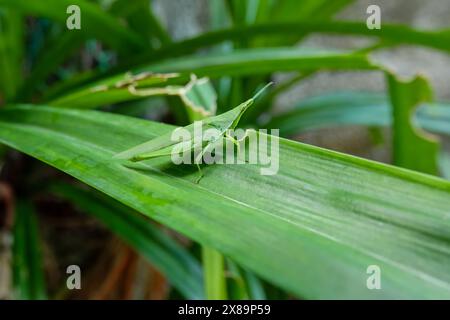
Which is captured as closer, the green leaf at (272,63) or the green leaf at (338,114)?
the green leaf at (272,63)

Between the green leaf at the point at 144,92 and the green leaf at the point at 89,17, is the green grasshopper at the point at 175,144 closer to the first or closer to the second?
the green leaf at the point at 144,92

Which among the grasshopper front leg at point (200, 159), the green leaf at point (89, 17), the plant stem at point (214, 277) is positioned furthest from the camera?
the green leaf at point (89, 17)

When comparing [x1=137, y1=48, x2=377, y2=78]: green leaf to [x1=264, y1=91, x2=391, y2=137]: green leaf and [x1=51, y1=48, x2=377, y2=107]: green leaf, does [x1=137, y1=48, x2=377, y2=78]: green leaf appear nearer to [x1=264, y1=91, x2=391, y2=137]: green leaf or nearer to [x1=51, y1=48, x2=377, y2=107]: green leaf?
[x1=51, y1=48, x2=377, y2=107]: green leaf

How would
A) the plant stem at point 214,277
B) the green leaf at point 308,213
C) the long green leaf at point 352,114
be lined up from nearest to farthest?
the green leaf at point 308,213
the plant stem at point 214,277
the long green leaf at point 352,114

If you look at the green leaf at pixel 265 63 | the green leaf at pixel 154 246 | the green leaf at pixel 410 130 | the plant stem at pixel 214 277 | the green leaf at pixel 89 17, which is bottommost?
the plant stem at pixel 214 277

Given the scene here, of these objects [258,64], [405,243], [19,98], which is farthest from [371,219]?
[19,98]

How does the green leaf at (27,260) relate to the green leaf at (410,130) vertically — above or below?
below

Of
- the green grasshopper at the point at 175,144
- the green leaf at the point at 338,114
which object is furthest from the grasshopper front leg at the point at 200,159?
the green leaf at the point at 338,114

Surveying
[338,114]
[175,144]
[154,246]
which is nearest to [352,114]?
A: [338,114]
